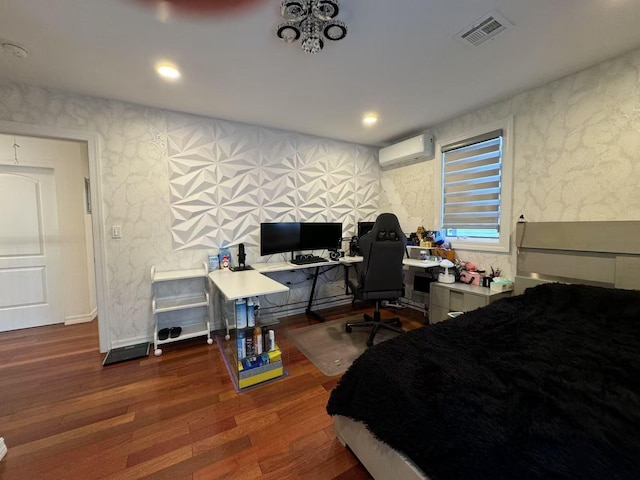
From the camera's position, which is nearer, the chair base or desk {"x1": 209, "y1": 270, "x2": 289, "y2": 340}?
desk {"x1": 209, "y1": 270, "x2": 289, "y2": 340}

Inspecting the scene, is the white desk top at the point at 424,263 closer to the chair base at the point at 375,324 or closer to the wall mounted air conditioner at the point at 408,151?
the chair base at the point at 375,324

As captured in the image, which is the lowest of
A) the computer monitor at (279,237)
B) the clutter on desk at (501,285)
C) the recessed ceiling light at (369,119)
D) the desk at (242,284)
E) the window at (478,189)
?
the clutter on desk at (501,285)

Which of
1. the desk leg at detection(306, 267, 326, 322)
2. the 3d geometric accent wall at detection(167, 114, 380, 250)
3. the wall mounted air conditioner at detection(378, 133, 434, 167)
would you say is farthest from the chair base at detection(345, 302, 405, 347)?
the wall mounted air conditioner at detection(378, 133, 434, 167)

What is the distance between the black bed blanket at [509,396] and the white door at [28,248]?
3.88 m

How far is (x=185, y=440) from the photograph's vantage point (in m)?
1.56

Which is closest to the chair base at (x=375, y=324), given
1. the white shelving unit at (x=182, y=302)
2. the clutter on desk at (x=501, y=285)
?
the clutter on desk at (x=501, y=285)

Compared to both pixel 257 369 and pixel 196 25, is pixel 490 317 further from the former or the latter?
pixel 196 25

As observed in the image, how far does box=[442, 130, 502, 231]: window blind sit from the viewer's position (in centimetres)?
288

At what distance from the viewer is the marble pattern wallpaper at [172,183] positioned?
2.52 metres

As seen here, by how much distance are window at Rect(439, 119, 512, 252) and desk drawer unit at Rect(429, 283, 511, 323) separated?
0.52 meters

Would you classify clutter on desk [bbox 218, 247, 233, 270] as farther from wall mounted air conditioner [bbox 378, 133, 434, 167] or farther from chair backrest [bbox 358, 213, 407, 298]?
wall mounted air conditioner [bbox 378, 133, 434, 167]

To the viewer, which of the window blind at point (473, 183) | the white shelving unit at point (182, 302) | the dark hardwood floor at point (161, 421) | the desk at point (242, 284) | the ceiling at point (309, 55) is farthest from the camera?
the window blind at point (473, 183)

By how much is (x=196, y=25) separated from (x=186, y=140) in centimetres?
147

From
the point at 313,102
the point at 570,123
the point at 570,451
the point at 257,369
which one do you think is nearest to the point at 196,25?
the point at 313,102
